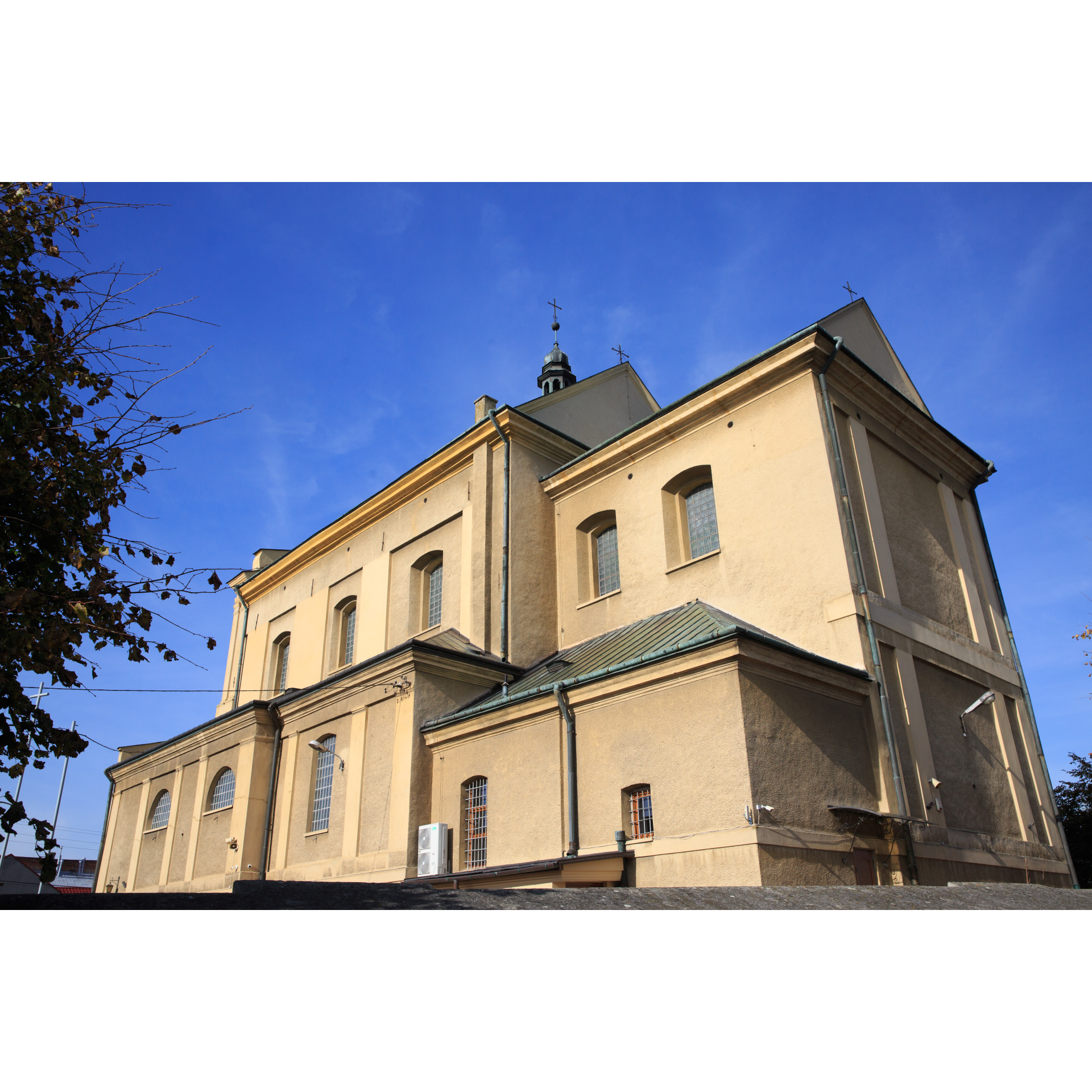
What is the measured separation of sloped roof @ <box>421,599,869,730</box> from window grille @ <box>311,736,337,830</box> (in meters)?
2.77

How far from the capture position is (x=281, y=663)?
86.4 ft

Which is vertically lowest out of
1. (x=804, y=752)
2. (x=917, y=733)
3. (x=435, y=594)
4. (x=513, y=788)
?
(x=804, y=752)

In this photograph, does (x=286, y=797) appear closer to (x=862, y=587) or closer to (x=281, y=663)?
(x=281, y=663)

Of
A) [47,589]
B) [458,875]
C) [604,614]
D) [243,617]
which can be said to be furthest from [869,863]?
[243,617]

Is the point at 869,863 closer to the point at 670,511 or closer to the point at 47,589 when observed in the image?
the point at 670,511

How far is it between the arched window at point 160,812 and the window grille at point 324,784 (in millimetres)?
6394

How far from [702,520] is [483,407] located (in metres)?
6.29

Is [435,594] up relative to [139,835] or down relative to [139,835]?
up

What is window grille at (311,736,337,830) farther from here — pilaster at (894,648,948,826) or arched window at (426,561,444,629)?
pilaster at (894,648,948,826)

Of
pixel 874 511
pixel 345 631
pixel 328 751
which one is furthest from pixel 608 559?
pixel 345 631

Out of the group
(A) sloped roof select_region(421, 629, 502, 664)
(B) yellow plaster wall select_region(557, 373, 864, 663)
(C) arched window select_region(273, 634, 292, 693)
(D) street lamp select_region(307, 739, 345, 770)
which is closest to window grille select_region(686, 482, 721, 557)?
(B) yellow plaster wall select_region(557, 373, 864, 663)

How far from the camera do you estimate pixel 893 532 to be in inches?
616

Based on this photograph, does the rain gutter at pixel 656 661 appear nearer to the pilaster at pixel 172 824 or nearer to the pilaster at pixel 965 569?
the pilaster at pixel 965 569

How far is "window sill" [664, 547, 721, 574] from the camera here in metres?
15.8
